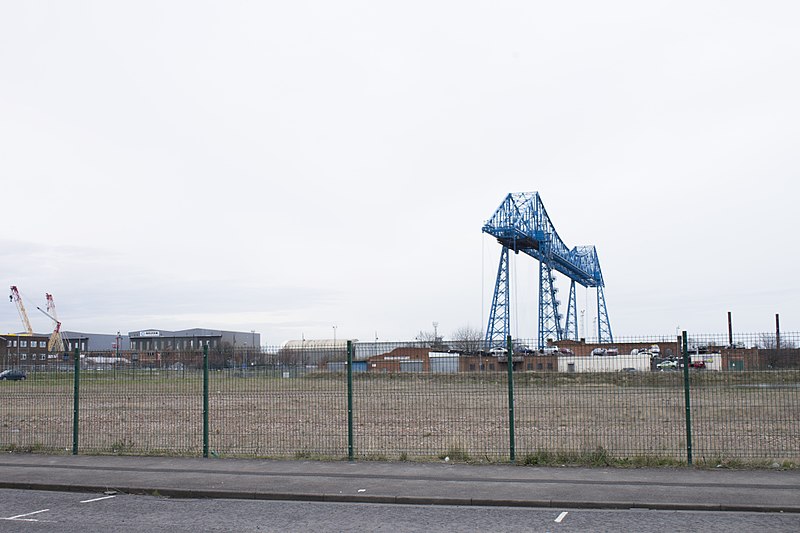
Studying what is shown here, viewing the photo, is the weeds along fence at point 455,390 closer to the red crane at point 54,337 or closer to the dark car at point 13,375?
the dark car at point 13,375

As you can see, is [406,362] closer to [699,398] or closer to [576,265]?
[699,398]

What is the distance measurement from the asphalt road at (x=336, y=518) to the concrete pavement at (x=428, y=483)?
258mm

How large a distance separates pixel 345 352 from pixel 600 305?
128 meters

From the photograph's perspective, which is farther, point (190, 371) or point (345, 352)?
point (190, 371)

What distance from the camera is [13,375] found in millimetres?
19422

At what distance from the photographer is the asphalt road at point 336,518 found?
10266 millimetres

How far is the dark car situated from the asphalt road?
7.69 meters

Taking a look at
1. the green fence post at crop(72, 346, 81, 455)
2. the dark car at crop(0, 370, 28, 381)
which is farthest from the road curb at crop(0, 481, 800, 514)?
the dark car at crop(0, 370, 28, 381)

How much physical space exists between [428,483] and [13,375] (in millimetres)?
12147

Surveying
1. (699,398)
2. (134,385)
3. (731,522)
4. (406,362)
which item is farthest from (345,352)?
(731,522)

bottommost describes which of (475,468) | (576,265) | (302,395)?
(475,468)

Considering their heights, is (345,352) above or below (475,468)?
above

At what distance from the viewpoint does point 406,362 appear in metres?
16.7

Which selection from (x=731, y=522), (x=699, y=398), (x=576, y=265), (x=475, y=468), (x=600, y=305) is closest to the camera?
(x=731, y=522)
